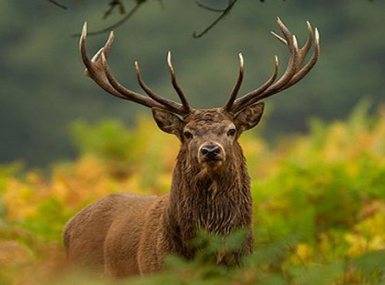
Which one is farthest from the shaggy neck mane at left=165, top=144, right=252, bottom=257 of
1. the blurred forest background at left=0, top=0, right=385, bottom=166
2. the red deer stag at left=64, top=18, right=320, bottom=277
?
the blurred forest background at left=0, top=0, right=385, bottom=166

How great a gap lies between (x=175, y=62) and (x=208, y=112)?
33.8 metres

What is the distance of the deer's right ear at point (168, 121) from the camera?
9797mm

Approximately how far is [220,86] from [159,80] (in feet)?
5.66

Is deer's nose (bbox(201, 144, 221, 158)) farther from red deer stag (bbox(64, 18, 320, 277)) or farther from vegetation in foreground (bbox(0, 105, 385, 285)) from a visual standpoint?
vegetation in foreground (bbox(0, 105, 385, 285))

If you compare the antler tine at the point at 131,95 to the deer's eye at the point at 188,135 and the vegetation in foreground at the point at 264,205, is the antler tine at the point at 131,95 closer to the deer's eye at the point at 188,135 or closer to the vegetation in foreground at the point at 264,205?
the deer's eye at the point at 188,135

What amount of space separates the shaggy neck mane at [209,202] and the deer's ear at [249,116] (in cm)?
34

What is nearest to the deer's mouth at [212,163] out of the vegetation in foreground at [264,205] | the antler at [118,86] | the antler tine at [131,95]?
the antler at [118,86]

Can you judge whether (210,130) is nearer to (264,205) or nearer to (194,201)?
(194,201)

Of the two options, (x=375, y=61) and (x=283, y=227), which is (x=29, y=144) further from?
(x=283, y=227)

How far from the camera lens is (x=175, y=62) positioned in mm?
43375

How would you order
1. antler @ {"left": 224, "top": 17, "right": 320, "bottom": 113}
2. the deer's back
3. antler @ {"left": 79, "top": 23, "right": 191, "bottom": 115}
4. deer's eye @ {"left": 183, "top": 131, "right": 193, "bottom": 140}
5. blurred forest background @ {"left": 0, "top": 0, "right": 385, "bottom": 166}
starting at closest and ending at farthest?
deer's eye @ {"left": 183, "top": 131, "right": 193, "bottom": 140} → antler @ {"left": 79, "top": 23, "right": 191, "bottom": 115} → antler @ {"left": 224, "top": 17, "right": 320, "bottom": 113} → the deer's back → blurred forest background @ {"left": 0, "top": 0, "right": 385, "bottom": 166}

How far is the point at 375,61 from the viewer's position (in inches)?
1731

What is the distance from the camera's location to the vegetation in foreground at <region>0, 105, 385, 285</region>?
231 inches

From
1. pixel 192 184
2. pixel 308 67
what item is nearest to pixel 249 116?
pixel 308 67
